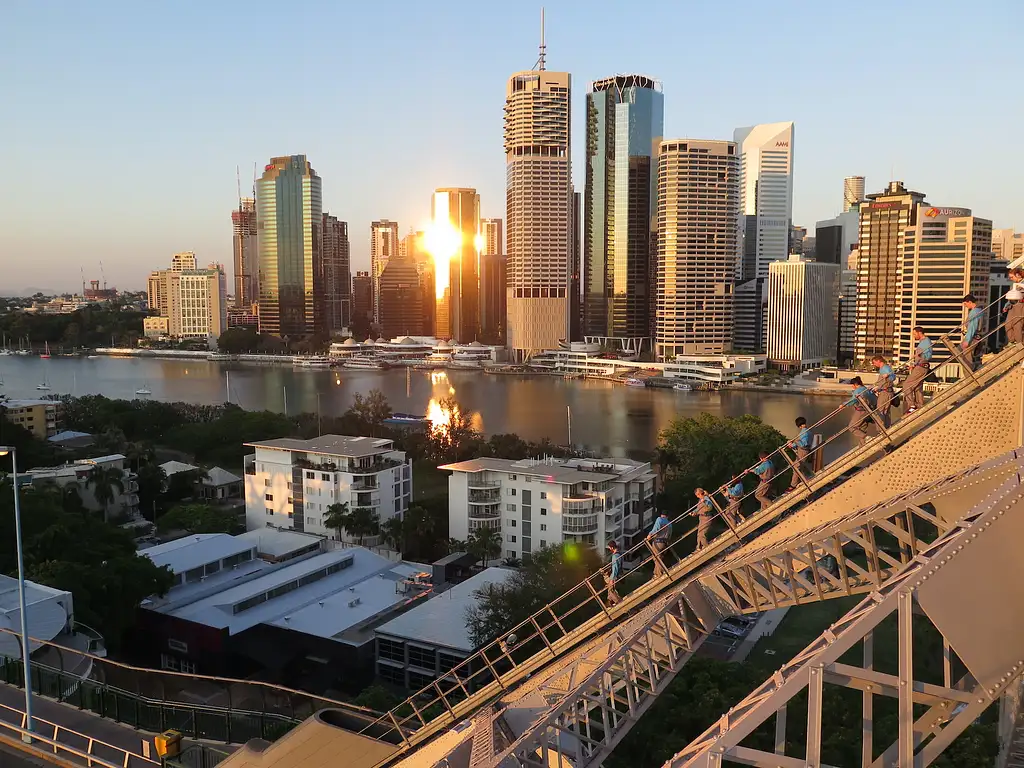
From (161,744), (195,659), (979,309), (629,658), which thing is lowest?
(195,659)

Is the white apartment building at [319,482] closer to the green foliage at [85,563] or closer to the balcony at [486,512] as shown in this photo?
the balcony at [486,512]

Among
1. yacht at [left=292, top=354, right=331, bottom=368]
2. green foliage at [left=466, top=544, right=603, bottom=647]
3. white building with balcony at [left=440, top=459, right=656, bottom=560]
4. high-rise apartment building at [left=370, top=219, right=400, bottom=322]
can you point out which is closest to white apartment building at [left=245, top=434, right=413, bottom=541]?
Answer: white building with balcony at [left=440, top=459, right=656, bottom=560]

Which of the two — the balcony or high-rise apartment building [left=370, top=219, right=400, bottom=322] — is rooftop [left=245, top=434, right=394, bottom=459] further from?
high-rise apartment building [left=370, top=219, right=400, bottom=322]

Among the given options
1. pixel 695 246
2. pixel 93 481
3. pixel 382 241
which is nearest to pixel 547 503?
pixel 93 481

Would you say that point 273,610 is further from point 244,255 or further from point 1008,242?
point 244,255

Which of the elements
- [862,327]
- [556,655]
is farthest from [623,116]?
[556,655]

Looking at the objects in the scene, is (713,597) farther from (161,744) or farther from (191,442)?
(191,442)
